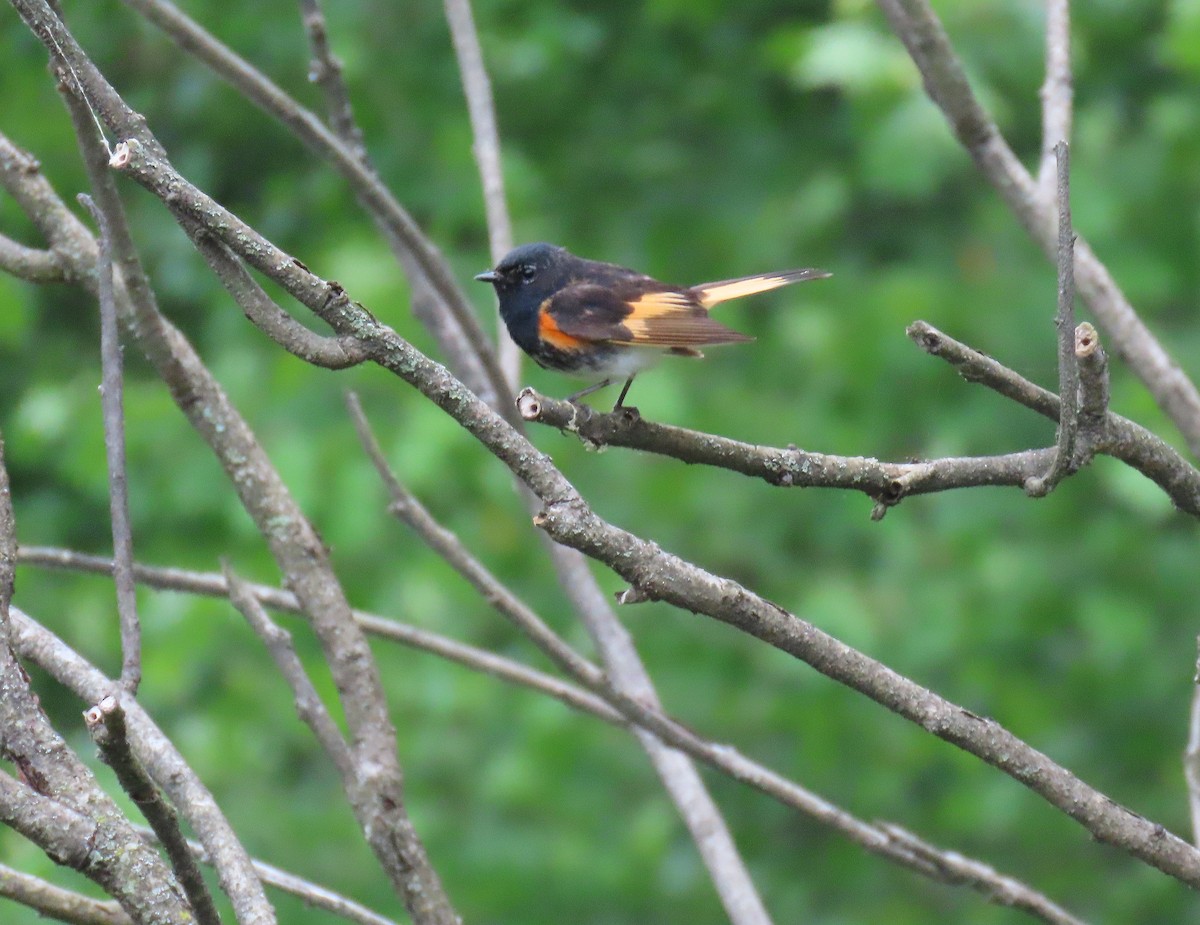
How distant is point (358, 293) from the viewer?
456 centimetres

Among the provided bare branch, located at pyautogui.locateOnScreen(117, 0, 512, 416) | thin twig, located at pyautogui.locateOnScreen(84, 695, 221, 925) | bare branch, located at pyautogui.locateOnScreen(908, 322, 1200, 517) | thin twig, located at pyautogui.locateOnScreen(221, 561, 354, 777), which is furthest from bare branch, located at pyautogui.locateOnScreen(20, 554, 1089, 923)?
thin twig, located at pyautogui.locateOnScreen(84, 695, 221, 925)

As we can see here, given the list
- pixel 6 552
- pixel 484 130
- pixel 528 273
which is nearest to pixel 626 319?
pixel 528 273

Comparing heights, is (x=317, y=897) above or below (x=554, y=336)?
below

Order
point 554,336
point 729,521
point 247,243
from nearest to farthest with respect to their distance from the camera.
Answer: point 247,243 < point 554,336 < point 729,521

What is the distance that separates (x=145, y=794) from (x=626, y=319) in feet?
6.42

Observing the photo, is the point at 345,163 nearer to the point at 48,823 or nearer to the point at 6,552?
the point at 6,552

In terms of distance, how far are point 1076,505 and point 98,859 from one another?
4522mm

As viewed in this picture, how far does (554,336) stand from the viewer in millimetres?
2850

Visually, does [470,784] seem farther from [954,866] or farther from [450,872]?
[954,866]

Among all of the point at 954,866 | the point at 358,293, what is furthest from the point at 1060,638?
the point at 954,866

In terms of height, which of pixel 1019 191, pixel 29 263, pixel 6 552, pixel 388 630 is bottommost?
pixel 6 552

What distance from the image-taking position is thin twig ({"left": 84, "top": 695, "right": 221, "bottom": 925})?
3.18 feet

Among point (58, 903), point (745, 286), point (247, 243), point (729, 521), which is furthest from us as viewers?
point (729, 521)

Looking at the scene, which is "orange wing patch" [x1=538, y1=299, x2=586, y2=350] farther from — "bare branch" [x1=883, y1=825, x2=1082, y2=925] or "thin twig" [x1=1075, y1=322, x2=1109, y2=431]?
"thin twig" [x1=1075, y1=322, x2=1109, y2=431]
